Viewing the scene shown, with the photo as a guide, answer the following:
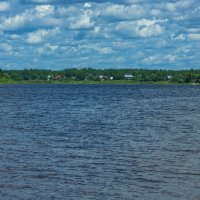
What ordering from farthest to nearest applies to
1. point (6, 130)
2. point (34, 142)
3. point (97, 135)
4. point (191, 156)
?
point (6, 130) < point (97, 135) < point (34, 142) < point (191, 156)

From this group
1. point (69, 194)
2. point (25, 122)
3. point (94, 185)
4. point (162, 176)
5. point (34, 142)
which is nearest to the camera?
point (69, 194)

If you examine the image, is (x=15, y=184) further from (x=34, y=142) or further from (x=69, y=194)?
(x=34, y=142)

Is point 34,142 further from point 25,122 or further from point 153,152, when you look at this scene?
point 25,122

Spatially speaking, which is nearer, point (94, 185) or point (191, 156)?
point (94, 185)

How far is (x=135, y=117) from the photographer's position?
7488 centimetres

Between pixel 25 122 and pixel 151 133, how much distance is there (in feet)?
60.8

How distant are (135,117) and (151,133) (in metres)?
21.1

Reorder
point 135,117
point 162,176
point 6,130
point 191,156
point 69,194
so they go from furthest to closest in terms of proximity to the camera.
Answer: point 135,117
point 6,130
point 191,156
point 162,176
point 69,194

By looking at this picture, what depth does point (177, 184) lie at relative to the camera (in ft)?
95.5

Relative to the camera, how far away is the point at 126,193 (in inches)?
1072

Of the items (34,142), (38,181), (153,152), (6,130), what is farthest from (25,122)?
(38,181)

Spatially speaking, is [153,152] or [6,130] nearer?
[153,152]

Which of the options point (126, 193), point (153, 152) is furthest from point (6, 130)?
point (126, 193)

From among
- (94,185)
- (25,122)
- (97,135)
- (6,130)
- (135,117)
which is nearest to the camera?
(94,185)
